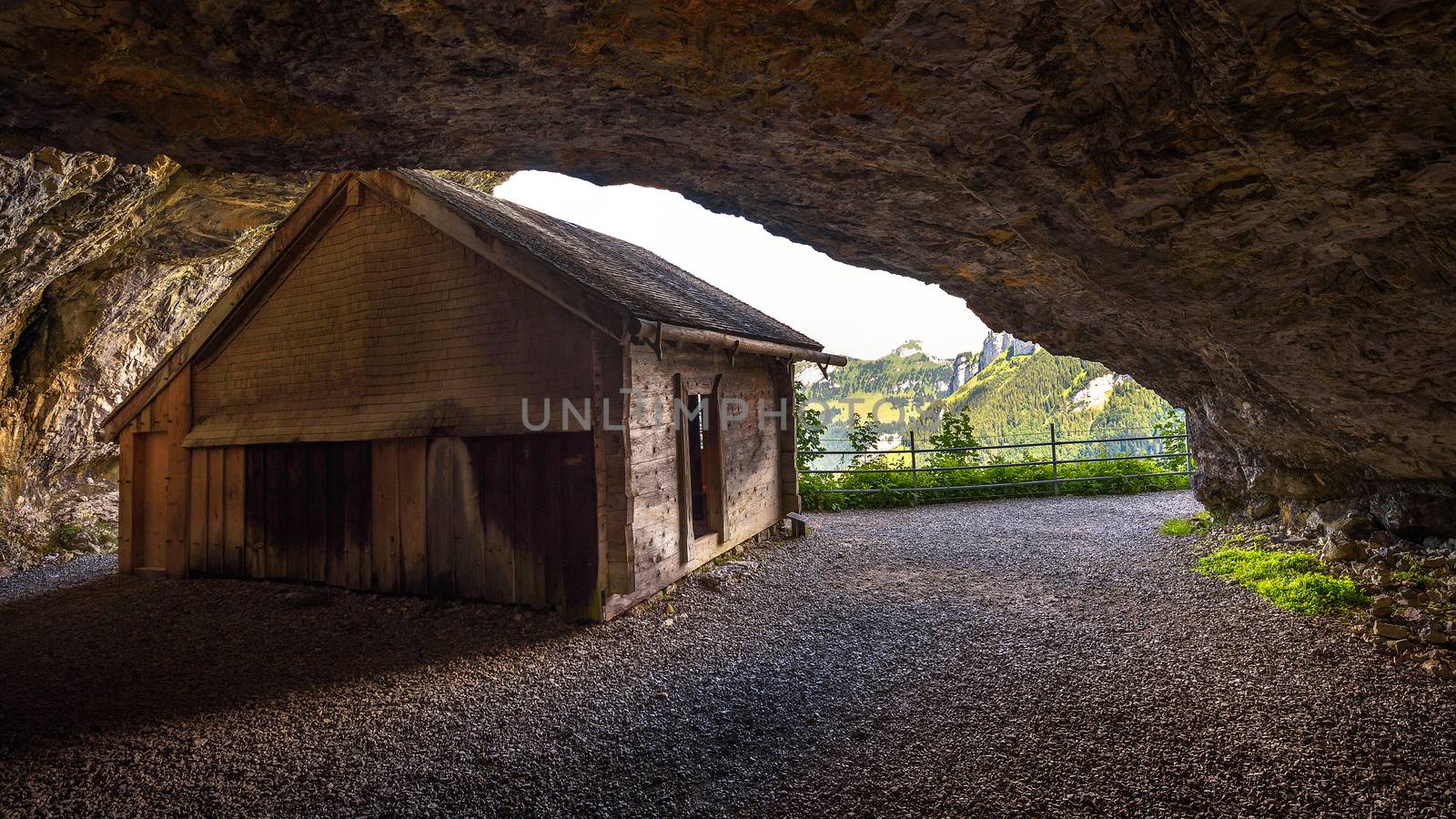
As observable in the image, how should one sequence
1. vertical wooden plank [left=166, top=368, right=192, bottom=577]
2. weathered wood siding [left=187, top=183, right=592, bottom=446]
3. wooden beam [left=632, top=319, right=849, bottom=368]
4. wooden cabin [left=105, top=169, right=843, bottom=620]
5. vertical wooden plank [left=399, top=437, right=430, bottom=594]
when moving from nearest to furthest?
wooden beam [left=632, top=319, right=849, bottom=368] < wooden cabin [left=105, top=169, right=843, bottom=620] < weathered wood siding [left=187, top=183, right=592, bottom=446] < vertical wooden plank [left=399, top=437, right=430, bottom=594] < vertical wooden plank [left=166, top=368, right=192, bottom=577]

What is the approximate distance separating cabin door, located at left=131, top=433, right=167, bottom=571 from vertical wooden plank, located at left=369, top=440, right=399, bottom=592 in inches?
163

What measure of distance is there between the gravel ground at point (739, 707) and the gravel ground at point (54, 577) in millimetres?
1419

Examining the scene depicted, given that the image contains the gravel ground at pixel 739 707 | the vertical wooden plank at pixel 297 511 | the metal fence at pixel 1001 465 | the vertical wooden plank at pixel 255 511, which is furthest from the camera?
the metal fence at pixel 1001 465

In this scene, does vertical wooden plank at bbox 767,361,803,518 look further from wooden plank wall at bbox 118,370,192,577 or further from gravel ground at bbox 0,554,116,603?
gravel ground at bbox 0,554,116,603

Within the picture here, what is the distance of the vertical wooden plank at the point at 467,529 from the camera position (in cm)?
713

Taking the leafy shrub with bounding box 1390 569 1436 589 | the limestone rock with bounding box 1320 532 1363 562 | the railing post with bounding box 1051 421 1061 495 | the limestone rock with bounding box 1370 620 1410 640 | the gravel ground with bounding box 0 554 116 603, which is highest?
the railing post with bounding box 1051 421 1061 495

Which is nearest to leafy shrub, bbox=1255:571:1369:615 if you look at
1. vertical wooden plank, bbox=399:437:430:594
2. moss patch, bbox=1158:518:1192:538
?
moss patch, bbox=1158:518:1192:538

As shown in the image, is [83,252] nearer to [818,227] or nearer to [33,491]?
[33,491]

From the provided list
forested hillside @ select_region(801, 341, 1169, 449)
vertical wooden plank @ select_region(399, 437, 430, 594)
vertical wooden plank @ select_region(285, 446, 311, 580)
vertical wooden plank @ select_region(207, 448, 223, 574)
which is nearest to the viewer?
vertical wooden plank @ select_region(399, 437, 430, 594)

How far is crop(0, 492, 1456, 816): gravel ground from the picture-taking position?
3.51 metres

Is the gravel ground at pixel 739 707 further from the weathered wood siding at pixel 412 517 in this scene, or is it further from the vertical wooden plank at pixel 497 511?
the weathered wood siding at pixel 412 517

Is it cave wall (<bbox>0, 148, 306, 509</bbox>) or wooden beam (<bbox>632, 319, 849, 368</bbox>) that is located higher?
cave wall (<bbox>0, 148, 306, 509</bbox>)

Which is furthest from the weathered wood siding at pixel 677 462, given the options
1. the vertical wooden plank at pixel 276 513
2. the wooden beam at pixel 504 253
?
the vertical wooden plank at pixel 276 513

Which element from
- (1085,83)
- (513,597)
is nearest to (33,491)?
(513,597)
